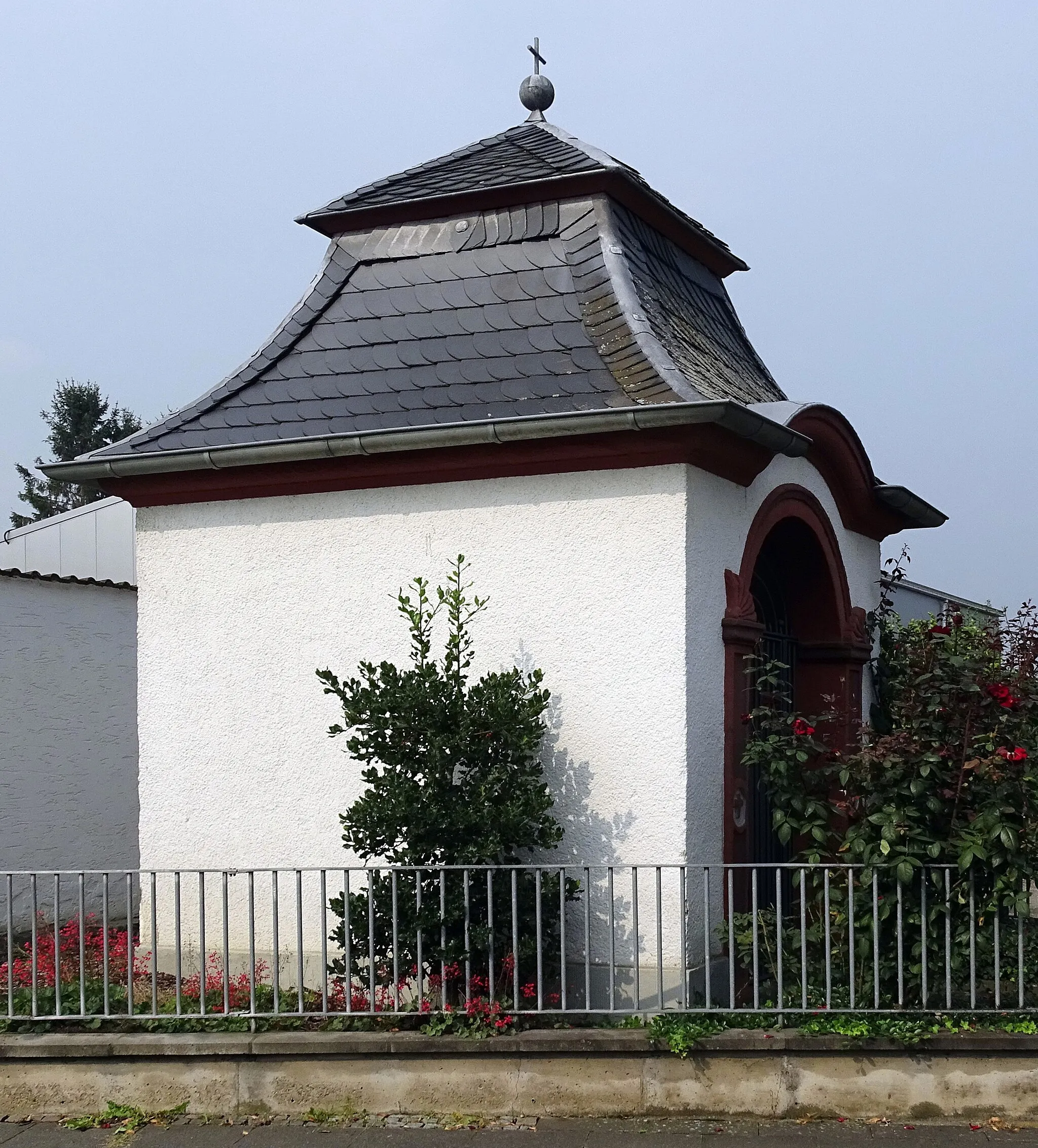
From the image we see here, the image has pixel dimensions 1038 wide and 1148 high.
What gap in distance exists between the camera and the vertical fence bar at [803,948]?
6.21 metres

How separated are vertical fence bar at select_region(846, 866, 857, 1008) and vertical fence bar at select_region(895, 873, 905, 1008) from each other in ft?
0.64

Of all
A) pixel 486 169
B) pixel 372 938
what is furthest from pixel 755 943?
pixel 486 169

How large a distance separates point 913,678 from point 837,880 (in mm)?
1027

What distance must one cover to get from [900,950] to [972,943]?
1.01 feet

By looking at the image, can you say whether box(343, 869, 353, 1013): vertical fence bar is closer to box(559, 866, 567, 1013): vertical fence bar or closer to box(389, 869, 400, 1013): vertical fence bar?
box(389, 869, 400, 1013): vertical fence bar

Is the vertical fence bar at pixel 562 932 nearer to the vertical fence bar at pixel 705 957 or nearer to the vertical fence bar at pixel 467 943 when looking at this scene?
the vertical fence bar at pixel 467 943

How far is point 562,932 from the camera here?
6.46 meters

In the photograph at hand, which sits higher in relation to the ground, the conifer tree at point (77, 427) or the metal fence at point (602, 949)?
the conifer tree at point (77, 427)

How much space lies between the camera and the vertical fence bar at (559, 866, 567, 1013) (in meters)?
6.33

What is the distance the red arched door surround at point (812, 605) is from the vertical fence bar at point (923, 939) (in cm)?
163

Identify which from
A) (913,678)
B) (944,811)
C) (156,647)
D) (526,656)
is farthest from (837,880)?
(156,647)

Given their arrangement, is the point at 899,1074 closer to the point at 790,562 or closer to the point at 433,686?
the point at 433,686

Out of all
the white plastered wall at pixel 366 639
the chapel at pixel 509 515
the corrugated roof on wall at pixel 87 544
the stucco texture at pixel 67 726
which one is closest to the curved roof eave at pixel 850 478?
the chapel at pixel 509 515

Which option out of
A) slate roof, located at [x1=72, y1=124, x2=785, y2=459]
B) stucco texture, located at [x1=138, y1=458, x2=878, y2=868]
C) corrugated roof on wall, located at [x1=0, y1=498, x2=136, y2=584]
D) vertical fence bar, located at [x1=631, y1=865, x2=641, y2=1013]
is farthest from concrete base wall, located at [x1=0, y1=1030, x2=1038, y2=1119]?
corrugated roof on wall, located at [x1=0, y1=498, x2=136, y2=584]
